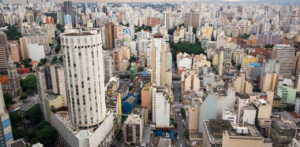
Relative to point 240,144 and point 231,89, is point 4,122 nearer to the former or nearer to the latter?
point 240,144

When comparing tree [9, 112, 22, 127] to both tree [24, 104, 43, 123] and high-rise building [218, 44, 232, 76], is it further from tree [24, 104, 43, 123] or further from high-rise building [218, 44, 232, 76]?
high-rise building [218, 44, 232, 76]

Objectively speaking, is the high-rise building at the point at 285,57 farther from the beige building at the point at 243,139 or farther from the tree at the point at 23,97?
the tree at the point at 23,97

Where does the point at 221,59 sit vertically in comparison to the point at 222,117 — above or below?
above

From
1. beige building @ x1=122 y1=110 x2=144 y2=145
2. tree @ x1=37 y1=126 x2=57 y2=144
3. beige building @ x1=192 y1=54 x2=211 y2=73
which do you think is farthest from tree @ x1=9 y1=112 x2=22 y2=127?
beige building @ x1=192 y1=54 x2=211 y2=73

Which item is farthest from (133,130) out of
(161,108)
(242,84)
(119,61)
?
(119,61)

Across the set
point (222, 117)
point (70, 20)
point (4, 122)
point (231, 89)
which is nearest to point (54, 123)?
point (4, 122)

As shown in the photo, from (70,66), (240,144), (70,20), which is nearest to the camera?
(240,144)

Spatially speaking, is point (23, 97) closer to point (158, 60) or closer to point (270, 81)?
point (158, 60)
